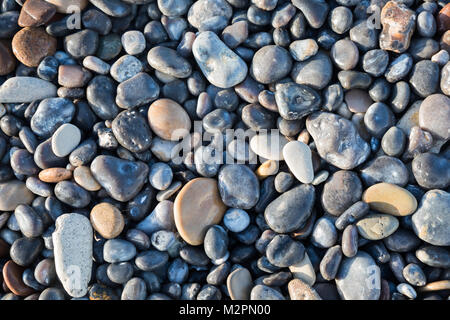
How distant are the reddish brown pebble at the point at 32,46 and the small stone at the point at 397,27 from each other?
1594 millimetres

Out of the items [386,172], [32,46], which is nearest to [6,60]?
[32,46]

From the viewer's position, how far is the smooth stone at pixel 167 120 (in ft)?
5.82

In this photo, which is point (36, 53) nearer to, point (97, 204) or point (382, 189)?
point (97, 204)

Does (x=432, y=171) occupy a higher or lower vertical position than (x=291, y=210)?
higher

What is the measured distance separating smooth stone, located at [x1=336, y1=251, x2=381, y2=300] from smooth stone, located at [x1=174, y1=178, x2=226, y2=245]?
1.88 feet

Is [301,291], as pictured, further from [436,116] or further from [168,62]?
[168,62]

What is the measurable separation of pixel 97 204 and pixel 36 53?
80 cm

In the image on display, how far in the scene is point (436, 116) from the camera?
67.3 inches

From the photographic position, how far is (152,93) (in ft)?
5.93

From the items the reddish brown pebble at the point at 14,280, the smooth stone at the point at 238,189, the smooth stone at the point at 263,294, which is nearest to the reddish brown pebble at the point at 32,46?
the reddish brown pebble at the point at 14,280

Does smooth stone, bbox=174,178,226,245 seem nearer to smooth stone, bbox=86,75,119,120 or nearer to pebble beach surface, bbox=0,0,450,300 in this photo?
pebble beach surface, bbox=0,0,450,300

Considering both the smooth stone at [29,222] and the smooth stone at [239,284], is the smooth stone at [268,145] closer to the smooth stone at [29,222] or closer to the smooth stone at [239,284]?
the smooth stone at [239,284]

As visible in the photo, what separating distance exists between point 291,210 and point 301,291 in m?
0.33
